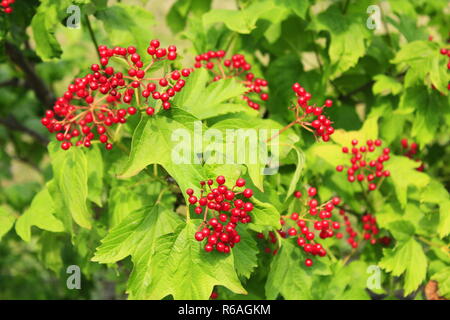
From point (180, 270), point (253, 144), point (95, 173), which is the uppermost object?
point (253, 144)

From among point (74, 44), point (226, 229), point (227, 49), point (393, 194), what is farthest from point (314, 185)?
point (74, 44)

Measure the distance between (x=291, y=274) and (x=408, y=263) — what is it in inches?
30.5

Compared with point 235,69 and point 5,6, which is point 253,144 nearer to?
point 235,69

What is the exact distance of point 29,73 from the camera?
4.11 m

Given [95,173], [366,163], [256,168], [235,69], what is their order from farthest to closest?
[366,163] < [235,69] < [95,173] < [256,168]

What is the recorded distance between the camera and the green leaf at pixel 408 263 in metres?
2.92

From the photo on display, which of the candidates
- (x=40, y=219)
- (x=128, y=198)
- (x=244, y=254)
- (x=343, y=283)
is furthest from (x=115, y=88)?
(x=343, y=283)

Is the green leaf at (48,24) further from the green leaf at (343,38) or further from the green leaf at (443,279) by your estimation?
the green leaf at (443,279)

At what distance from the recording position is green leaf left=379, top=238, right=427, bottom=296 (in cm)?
292

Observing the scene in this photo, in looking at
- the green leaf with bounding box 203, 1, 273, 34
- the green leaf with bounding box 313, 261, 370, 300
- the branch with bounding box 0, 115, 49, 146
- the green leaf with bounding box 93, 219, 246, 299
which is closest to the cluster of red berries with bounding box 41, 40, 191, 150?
the green leaf with bounding box 93, 219, 246, 299

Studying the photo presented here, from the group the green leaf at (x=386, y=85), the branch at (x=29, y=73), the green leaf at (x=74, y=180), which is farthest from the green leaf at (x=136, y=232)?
the branch at (x=29, y=73)

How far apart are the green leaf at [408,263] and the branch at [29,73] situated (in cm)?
311

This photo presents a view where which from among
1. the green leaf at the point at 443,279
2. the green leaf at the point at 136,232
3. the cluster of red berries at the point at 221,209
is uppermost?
the cluster of red berries at the point at 221,209

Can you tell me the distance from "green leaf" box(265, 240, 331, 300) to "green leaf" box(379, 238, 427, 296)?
47 cm
